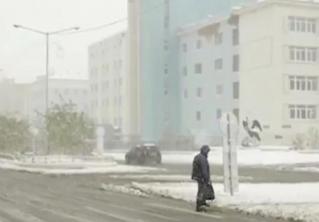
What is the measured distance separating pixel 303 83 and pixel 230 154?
56.8 m

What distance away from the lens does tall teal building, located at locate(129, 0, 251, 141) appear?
99.5m

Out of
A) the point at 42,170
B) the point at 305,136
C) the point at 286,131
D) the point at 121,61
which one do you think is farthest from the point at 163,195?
the point at 121,61

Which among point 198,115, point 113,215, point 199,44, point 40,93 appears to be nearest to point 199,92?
point 198,115

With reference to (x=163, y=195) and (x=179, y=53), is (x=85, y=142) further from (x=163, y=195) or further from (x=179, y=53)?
(x=179, y=53)

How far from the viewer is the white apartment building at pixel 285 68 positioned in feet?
253

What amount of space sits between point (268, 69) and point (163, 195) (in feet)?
184

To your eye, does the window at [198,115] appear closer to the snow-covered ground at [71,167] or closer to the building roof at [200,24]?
the building roof at [200,24]

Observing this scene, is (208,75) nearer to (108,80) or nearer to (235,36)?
(235,36)

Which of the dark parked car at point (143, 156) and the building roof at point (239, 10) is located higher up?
the building roof at point (239, 10)

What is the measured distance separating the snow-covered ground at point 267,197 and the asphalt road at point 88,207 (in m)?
0.72

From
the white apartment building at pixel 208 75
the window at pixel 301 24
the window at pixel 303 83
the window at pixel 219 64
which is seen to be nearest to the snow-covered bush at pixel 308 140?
the window at pixel 303 83

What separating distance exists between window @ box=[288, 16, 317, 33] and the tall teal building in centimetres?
2044

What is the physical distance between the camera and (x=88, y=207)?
66.9 ft

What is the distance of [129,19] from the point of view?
343 ft
